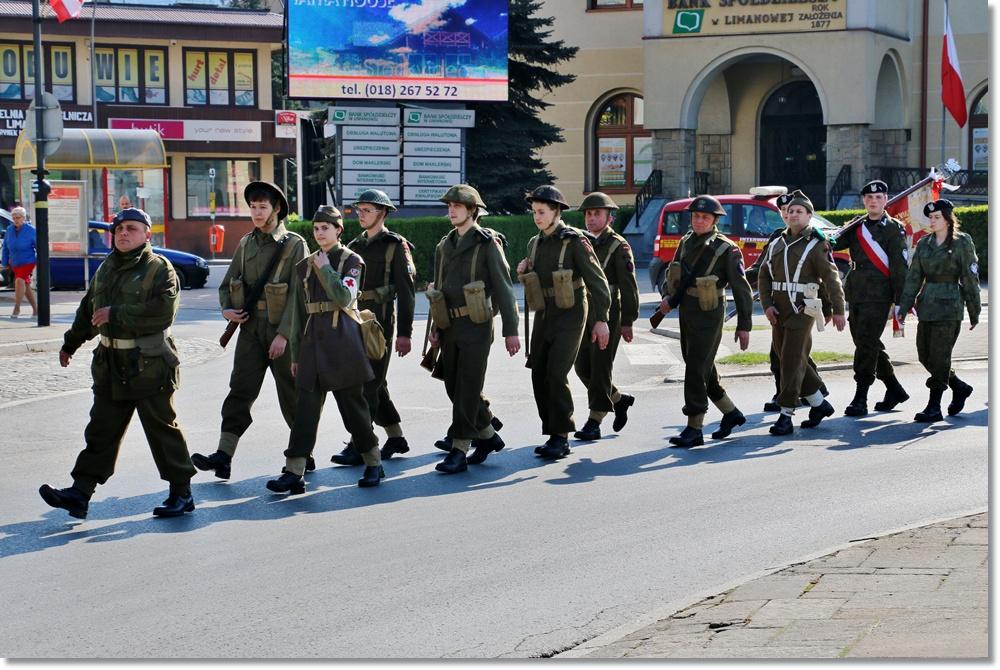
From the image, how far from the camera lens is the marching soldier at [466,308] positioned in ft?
32.9

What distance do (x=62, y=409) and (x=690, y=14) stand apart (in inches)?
1035

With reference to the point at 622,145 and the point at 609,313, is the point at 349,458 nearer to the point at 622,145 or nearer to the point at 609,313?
the point at 609,313

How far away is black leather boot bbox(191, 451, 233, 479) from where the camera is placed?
967 centimetres

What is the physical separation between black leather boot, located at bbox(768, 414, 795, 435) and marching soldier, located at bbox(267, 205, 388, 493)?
3.55 meters

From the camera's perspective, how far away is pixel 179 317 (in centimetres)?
2353

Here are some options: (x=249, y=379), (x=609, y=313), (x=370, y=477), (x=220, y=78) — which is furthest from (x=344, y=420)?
(x=220, y=78)

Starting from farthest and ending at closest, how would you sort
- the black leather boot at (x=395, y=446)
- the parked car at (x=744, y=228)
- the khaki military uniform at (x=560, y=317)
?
the parked car at (x=744, y=228) < the black leather boot at (x=395, y=446) < the khaki military uniform at (x=560, y=317)

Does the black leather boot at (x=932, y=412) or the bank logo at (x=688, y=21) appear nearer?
the black leather boot at (x=932, y=412)

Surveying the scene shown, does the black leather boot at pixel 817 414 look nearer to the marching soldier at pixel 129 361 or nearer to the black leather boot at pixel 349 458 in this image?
the black leather boot at pixel 349 458

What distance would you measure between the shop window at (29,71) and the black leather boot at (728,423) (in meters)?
40.1

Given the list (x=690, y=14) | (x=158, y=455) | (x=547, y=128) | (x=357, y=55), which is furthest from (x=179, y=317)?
(x=690, y=14)

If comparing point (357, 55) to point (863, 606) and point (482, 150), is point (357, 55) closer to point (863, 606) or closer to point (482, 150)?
point (482, 150)

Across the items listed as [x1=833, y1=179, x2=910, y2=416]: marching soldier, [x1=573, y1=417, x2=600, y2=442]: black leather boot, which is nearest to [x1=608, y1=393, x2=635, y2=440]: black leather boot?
[x1=573, y1=417, x2=600, y2=442]: black leather boot

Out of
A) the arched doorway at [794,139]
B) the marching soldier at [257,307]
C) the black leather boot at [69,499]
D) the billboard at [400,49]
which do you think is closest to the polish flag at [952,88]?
the arched doorway at [794,139]
